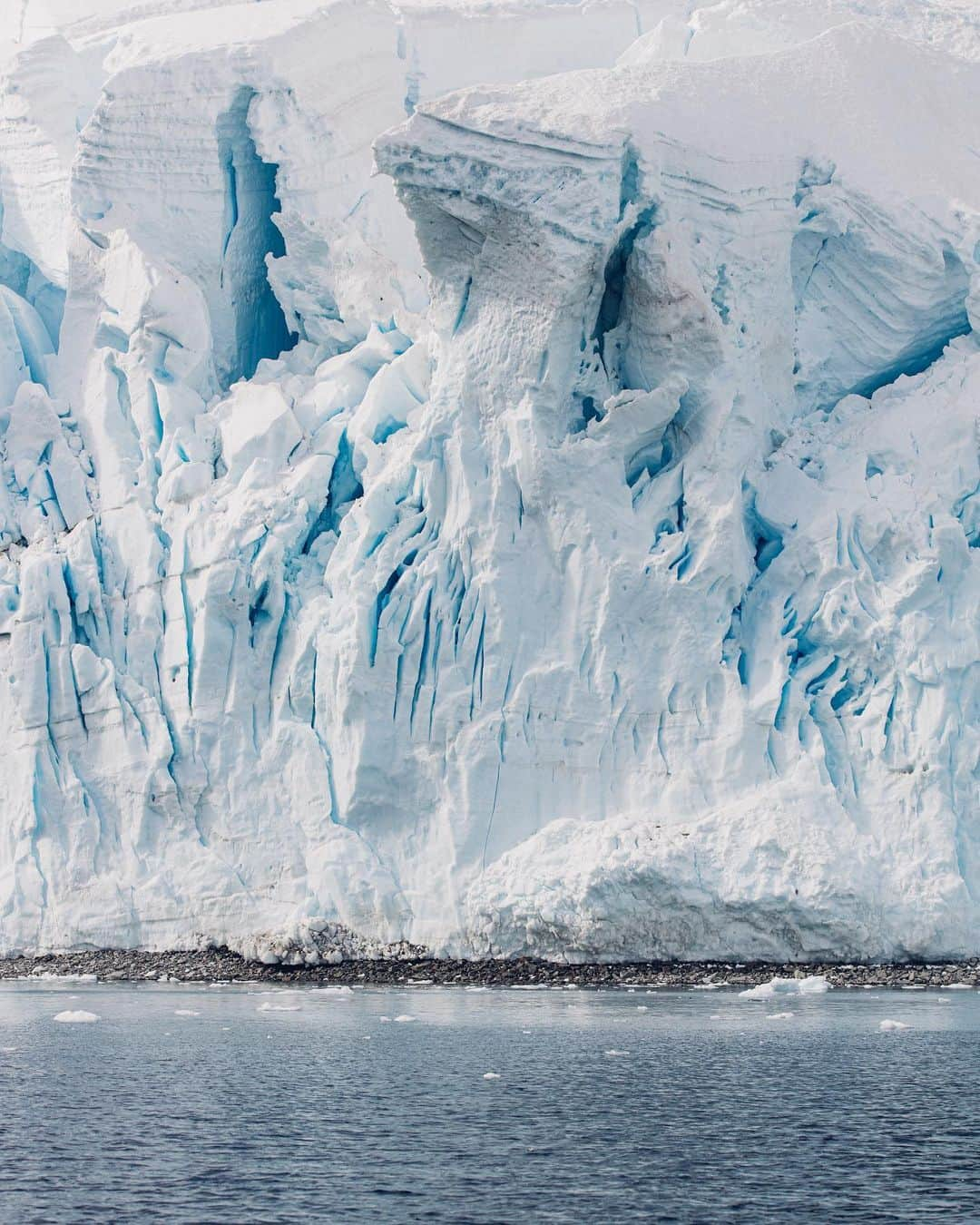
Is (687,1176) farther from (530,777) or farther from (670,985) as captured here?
(530,777)

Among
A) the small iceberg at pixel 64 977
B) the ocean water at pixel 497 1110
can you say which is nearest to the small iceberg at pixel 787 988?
the ocean water at pixel 497 1110

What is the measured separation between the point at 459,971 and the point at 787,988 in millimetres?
3694

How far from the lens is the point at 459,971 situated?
21812 millimetres

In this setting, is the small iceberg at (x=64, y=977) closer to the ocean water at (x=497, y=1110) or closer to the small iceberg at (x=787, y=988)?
the ocean water at (x=497, y=1110)

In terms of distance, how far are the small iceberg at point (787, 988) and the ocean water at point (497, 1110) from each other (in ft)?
0.44

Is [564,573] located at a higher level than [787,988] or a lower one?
higher

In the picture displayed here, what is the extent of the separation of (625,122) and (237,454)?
631 cm

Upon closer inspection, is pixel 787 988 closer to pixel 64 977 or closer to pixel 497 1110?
pixel 497 1110

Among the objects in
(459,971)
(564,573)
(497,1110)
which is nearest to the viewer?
(497,1110)

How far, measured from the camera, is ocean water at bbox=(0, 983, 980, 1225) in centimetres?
1153

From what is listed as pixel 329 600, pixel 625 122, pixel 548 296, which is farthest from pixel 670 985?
pixel 625 122

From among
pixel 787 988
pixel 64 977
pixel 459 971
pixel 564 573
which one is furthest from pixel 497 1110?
pixel 64 977

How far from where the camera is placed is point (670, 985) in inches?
828

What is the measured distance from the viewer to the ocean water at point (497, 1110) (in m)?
11.5
